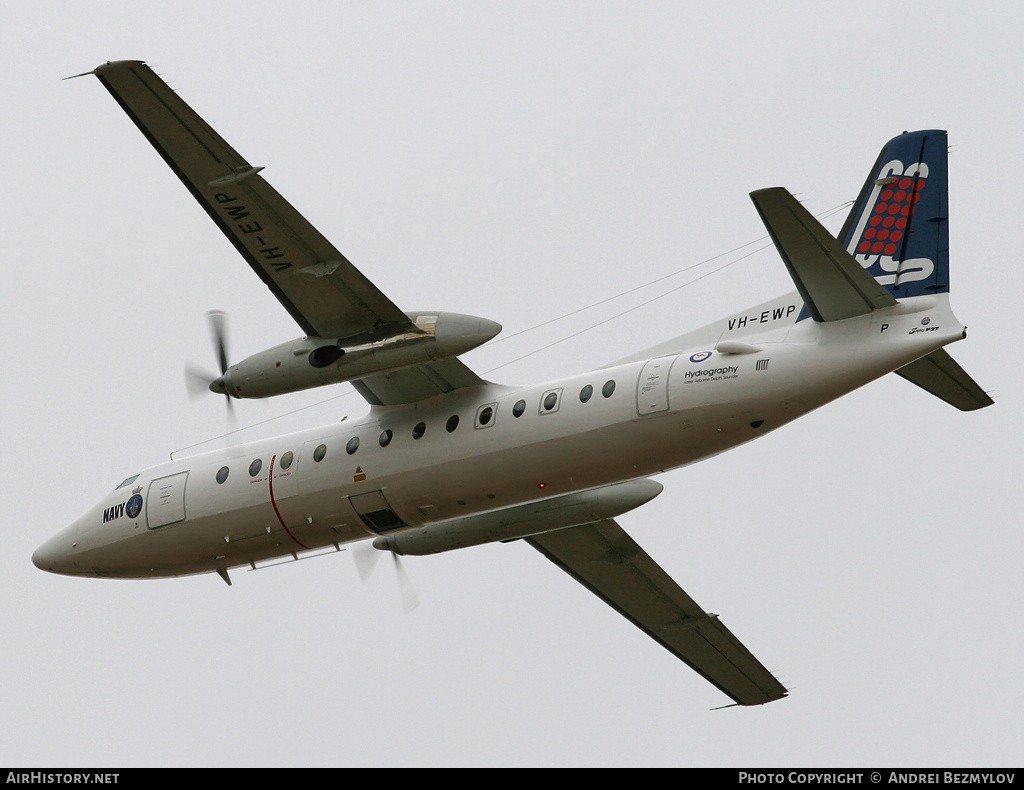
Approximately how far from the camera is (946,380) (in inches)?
918

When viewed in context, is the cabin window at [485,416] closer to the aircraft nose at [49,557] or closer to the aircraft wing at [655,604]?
the aircraft wing at [655,604]

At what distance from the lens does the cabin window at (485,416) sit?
24.9 meters

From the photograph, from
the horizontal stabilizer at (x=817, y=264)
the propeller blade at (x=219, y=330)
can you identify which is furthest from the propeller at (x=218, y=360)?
the horizontal stabilizer at (x=817, y=264)

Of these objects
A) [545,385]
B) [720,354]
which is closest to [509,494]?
[545,385]

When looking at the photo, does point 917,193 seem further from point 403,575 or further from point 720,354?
point 403,575

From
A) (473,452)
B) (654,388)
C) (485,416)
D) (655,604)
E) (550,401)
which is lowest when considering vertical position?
(655,604)

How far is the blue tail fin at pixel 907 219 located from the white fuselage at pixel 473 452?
2.77ft

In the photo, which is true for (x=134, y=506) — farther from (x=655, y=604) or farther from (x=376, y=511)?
(x=655, y=604)

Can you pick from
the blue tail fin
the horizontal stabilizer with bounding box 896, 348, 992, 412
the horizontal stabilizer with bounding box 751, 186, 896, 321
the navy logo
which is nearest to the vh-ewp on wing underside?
the navy logo

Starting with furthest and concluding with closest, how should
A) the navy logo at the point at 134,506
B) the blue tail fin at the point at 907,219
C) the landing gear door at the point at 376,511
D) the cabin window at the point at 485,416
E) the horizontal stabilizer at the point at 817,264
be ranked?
the navy logo at the point at 134,506, the landing gear door at the point at 376,511, the cabin window at the point at 485,416, the blue tail fin at the point at 907,219, the horizontal stabilizer at the point at 817,264

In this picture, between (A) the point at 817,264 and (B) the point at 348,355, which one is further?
(B) the point at 348,355

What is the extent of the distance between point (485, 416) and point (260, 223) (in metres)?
4.82

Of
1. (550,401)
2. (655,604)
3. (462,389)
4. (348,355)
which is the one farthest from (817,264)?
(655,604)

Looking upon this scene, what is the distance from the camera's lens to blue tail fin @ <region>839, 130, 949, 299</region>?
73.7 feet
